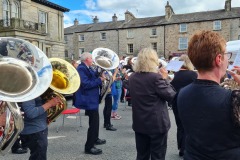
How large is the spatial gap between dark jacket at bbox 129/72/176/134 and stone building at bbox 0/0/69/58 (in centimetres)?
1786

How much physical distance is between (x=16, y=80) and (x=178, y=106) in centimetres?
144

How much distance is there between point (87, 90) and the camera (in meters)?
Answer: 4.52

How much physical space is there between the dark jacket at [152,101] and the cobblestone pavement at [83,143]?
5.00 feet

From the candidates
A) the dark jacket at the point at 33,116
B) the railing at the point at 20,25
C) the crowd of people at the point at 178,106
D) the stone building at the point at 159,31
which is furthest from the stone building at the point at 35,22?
the dark jacket at the point at 33,116

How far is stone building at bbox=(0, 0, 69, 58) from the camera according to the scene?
1933 centimetres

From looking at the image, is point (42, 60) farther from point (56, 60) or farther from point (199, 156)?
point (199, 156)

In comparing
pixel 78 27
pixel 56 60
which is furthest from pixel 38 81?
pixel 78 27

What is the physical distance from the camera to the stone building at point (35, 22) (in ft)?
63.4

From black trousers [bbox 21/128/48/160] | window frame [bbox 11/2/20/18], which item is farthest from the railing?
black trousers [bbox 21/128/48/160]

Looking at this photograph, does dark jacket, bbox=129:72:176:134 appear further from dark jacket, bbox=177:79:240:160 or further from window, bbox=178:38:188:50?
window, bbox=178:38:188:50

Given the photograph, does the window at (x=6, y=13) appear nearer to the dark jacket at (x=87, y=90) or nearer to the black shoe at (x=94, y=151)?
the dark jacket at (x=87, y=90)

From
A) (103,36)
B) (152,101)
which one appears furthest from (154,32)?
(152,101)

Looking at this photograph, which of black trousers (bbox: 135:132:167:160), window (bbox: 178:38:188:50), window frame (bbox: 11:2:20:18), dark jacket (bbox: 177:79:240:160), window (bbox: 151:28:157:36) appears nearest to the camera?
dark jacket (bbox: 177:79:240:160)

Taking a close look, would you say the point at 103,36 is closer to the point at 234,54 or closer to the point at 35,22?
the point at 35,22
